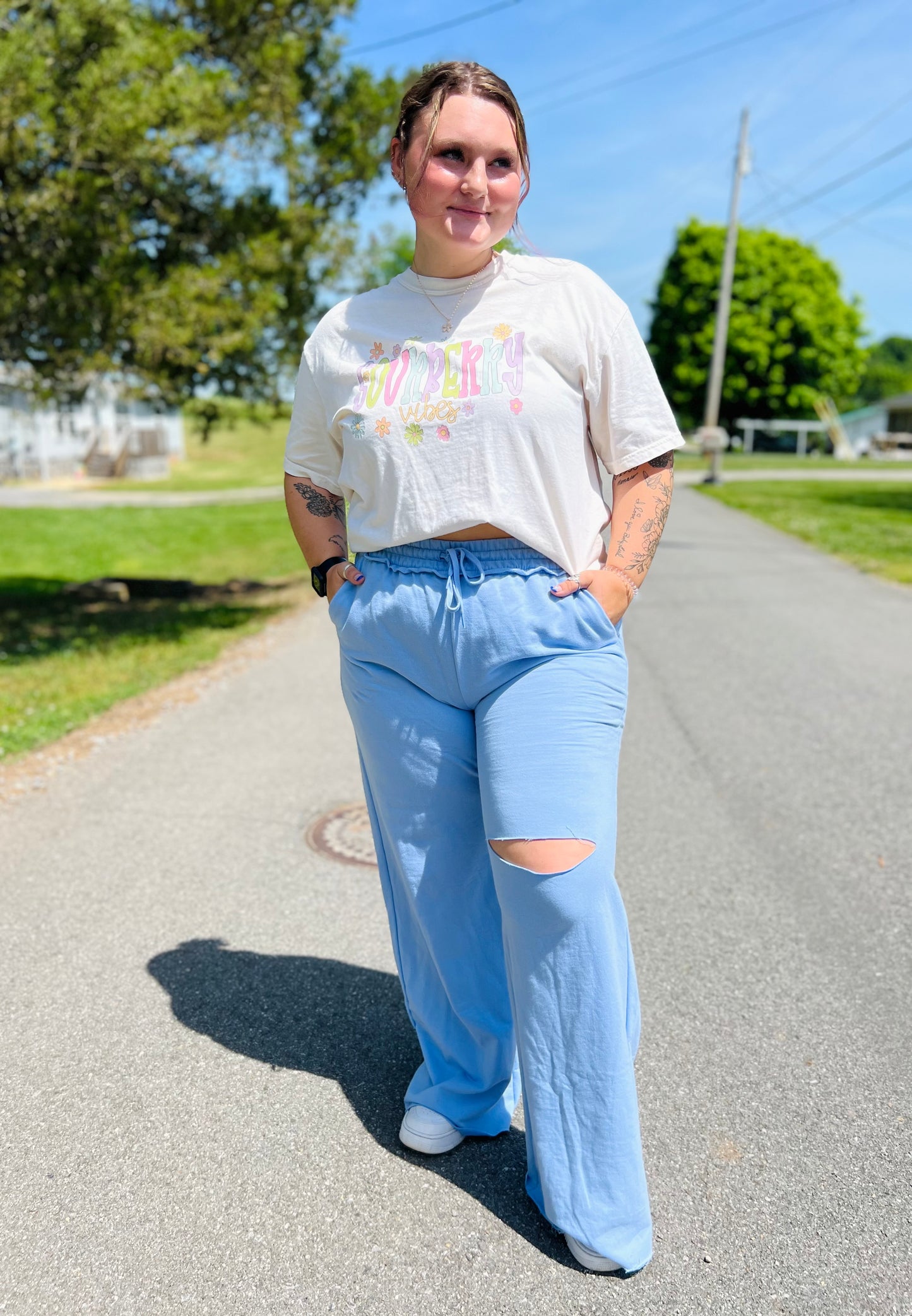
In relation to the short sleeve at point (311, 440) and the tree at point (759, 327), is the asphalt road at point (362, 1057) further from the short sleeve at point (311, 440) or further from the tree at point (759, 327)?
the tree at point (759, 327)

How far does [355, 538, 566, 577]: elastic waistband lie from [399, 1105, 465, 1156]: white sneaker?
4.11 feet

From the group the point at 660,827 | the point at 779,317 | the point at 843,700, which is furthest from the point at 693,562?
the point at 779,317

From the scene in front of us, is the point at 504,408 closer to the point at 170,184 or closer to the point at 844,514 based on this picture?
the point at 170,184

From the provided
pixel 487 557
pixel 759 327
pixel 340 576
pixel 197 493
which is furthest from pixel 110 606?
pixel 759 327

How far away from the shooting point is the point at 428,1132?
2.46 metres

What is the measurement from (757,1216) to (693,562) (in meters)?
11.6

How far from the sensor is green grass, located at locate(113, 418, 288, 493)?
31906mm

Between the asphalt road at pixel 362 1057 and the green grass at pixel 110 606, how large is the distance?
5.44 feet

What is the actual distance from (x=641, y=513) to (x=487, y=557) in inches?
13.4

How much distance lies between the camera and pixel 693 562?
13.4 m

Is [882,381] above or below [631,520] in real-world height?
above

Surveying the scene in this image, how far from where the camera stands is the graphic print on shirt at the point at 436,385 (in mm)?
2107

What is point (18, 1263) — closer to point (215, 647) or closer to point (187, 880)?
point (187, 880)

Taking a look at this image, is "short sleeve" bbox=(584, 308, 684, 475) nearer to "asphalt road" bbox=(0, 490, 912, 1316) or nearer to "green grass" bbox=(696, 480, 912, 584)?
"asphalt road" bbox=(0, 490, 912, 1316)
